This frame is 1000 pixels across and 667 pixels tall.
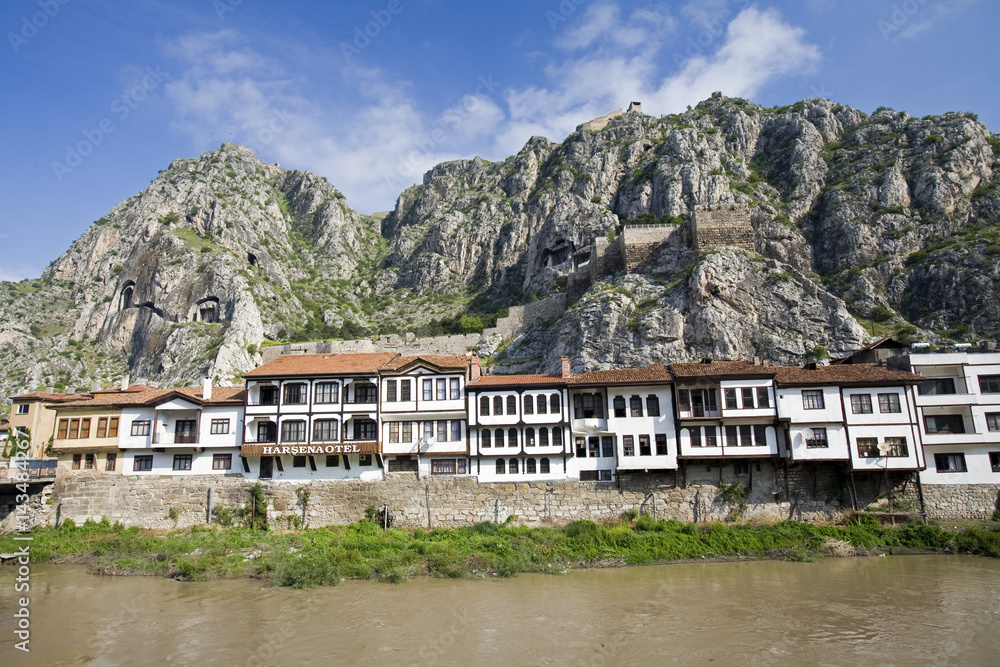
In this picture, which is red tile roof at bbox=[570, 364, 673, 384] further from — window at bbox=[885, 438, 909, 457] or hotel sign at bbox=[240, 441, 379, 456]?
hotel sign at bbox=[240, 441, 379, 456]

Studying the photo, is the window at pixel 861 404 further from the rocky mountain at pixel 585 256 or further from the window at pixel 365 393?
the window at pixel 365 393

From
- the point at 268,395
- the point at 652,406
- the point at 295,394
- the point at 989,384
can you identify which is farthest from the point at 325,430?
the point at 989,384

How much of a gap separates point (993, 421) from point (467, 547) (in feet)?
103

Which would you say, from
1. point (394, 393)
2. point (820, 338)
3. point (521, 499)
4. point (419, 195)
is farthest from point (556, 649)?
point (419, 195)

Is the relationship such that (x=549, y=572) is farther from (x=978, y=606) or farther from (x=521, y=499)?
(x=978, y=606)

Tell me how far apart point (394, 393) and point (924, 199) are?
268 feet

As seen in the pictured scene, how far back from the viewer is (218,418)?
38.1m

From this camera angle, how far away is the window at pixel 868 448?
33906 mm

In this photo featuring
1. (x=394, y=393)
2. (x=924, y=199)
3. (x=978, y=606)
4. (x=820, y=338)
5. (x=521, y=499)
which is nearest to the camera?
(x=978, y=606)

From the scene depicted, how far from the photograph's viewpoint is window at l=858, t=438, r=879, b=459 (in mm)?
33906

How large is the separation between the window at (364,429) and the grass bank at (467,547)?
5411mm

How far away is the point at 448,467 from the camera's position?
36.4 m

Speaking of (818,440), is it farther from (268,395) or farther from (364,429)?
(268,395)

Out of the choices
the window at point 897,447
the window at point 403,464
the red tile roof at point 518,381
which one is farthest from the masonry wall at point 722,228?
the window at point 403,464
